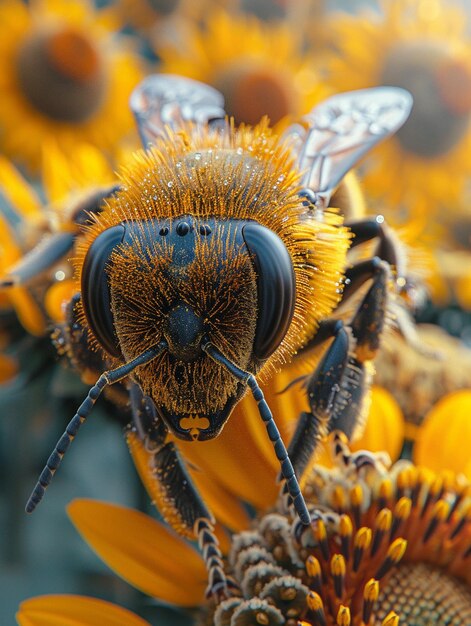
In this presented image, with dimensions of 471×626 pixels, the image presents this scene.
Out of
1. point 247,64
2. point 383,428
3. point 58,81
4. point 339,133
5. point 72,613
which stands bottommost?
point 72,613

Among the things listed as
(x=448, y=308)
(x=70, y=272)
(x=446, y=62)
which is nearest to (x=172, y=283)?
(x=70, y=272)

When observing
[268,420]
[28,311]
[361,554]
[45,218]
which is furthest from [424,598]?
[45,218]

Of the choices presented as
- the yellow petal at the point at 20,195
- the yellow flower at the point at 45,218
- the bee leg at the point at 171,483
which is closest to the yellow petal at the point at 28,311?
the yellow flower at the point at 45,218

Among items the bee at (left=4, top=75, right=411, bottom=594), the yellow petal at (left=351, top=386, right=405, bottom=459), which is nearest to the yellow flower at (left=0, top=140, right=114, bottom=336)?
the bee at (left=4, top=75, right=411, bottom=594)

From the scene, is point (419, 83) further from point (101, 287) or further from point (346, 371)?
point (101, 287)

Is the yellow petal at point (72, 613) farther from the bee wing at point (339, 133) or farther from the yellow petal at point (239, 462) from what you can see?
the bee wing at point (339, 133)

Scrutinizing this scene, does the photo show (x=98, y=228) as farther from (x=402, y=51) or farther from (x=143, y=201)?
(x=402, y=51)
